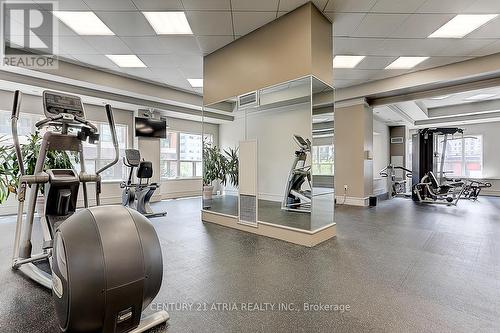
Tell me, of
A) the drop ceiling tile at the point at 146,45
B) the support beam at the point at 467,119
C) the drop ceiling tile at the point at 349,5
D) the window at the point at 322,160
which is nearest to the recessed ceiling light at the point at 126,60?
the drop ceiling tile at the point at 146,45

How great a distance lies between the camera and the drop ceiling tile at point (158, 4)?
3.23m

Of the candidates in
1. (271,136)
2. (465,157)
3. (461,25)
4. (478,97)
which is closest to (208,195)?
(271,136)

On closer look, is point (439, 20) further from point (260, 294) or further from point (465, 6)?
point (260, 294)

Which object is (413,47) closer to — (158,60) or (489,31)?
(489,31)

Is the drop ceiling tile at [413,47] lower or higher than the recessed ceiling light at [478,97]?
higher

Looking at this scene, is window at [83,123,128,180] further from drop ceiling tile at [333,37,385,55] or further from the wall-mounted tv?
drop ceiling tile at [333,37,385,55]

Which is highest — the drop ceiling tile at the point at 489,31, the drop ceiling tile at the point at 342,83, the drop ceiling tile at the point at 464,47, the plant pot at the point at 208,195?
the drop ceiling tile at the point at 342,83

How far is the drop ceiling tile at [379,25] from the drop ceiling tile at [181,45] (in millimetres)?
2801

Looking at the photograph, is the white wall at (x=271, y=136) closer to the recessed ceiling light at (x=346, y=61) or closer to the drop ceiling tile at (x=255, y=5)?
the drop ceiling tile at (x=255, y=5)

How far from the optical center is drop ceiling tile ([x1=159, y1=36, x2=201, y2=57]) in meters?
4.20

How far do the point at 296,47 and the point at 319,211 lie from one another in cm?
243

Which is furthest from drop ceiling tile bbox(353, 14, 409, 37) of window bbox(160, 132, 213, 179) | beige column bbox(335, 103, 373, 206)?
window bbox(160, 132, 213, 179)

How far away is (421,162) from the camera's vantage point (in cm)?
792

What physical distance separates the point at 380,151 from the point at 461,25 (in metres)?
6.08
